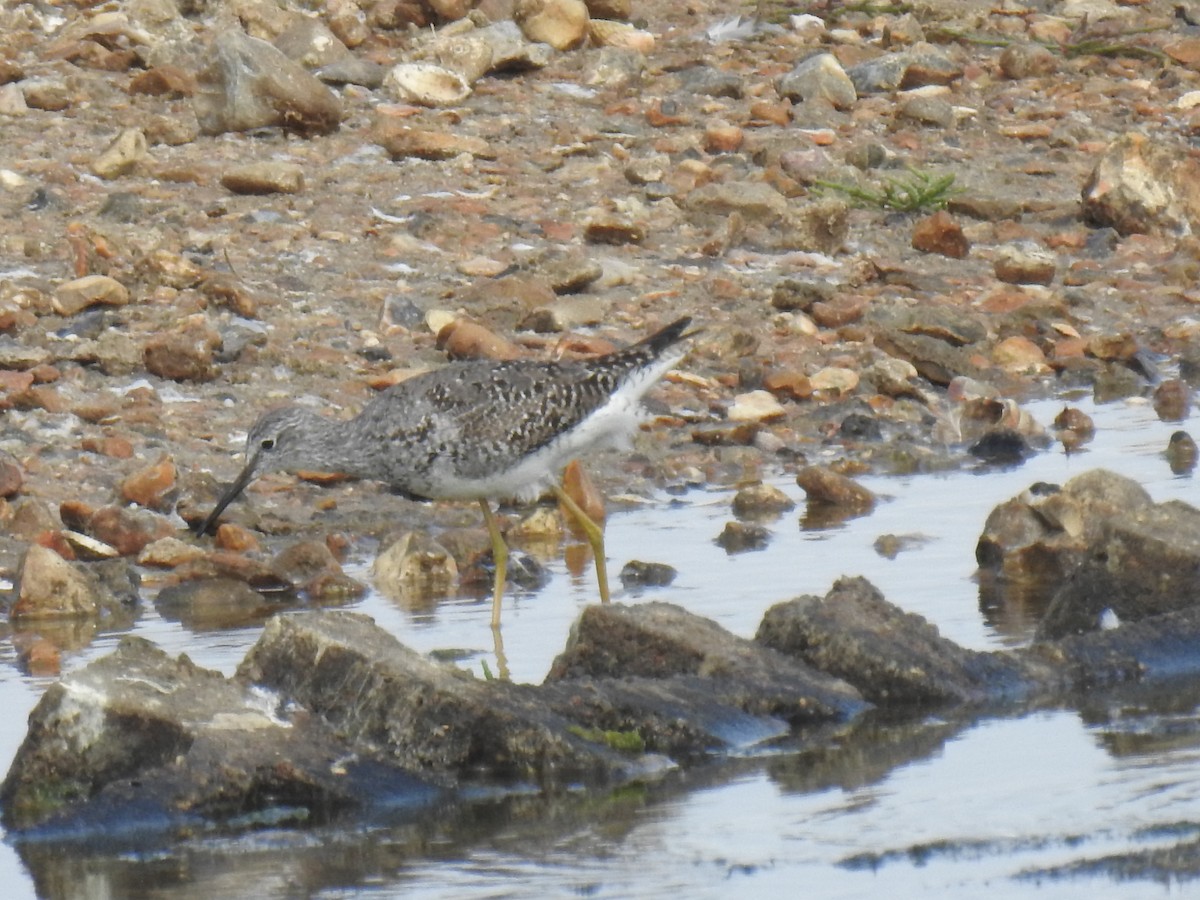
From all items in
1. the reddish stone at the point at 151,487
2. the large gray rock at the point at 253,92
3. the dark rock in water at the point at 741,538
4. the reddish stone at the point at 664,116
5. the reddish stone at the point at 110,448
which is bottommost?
the dark rock in water at the point at 741,538

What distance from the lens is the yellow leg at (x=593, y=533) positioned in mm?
8766

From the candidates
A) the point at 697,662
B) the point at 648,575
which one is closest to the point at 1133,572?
the point at 697,662

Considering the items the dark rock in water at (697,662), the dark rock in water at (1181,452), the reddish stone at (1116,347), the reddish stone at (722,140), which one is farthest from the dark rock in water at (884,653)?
the reddish stone at (722,140)

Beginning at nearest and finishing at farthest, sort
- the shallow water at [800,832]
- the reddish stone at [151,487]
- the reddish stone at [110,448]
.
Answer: the shallow water at [800,832] → the reddish stone at [151,487] → the reddish stone at [110,448]

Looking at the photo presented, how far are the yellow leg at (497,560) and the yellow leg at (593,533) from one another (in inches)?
13.0

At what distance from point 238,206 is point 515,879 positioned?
26.4 feet

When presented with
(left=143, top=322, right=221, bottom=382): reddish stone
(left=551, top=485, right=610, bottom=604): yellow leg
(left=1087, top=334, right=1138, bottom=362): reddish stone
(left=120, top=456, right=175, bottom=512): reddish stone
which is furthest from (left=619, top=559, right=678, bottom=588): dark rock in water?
(left=1087, top=334, right=1138, bottom=362): reddish stone

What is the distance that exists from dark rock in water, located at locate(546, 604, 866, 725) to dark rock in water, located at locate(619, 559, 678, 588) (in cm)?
193

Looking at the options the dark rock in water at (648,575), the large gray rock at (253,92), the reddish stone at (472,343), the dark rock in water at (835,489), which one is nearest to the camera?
Answer: the dark rock in water at (648,575)

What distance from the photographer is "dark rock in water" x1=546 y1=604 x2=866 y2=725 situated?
22.1 feet

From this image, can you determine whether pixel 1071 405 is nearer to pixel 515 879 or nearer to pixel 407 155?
pixel 407 155

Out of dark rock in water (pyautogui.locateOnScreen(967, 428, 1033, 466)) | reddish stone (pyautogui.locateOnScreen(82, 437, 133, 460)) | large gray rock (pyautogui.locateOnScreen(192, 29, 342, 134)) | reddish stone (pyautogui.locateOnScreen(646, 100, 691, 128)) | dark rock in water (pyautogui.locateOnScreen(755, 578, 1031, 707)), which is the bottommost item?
dark rock in water (pyautogui.locateOnScreen(755, 578, 1031, 707))

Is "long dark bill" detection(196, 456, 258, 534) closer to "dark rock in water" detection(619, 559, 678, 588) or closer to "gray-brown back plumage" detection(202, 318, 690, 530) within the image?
"gray-brown back plumage" detection(202, 318, 690, 530)

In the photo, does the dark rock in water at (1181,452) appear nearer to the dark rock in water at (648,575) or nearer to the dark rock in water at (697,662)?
the dark rock in water at (648,575)
